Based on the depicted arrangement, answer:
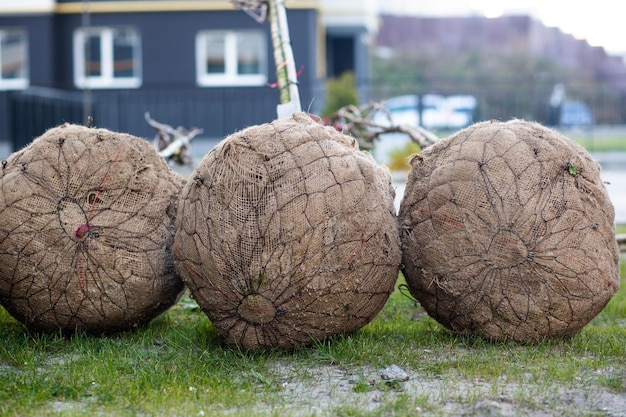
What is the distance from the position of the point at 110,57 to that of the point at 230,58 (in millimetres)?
3300

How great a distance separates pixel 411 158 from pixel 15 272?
7.53ft

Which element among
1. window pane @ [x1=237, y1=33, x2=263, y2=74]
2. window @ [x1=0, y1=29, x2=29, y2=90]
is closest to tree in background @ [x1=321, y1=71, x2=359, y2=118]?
window pane @ [x1=237, y1=33, x2=263, y2=74]

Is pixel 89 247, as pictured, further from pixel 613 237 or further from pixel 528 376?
pixel 613 237

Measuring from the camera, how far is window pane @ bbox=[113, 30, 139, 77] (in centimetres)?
2369

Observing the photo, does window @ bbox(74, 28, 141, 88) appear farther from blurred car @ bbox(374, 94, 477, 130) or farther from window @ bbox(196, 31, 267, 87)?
blurred car @ bbox(374, 94, 477, 130)

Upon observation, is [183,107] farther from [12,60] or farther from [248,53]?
[12,60]

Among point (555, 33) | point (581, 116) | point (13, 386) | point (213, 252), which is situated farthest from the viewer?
point (555, 33)

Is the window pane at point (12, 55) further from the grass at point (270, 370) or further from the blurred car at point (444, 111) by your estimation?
the grass at point (270, 370)

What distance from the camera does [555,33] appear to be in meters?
63.1

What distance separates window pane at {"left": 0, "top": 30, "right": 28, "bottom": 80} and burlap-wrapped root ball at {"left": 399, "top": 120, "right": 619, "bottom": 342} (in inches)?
820

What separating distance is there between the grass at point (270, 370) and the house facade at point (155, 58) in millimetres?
17475

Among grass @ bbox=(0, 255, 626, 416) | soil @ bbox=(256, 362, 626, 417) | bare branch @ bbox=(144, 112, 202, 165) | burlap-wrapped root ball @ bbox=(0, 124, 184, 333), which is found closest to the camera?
soil @ bbox=(256, 362, 626, 417)

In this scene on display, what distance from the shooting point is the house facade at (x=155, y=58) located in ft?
73.5

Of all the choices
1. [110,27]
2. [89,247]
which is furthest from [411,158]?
[110,27]
